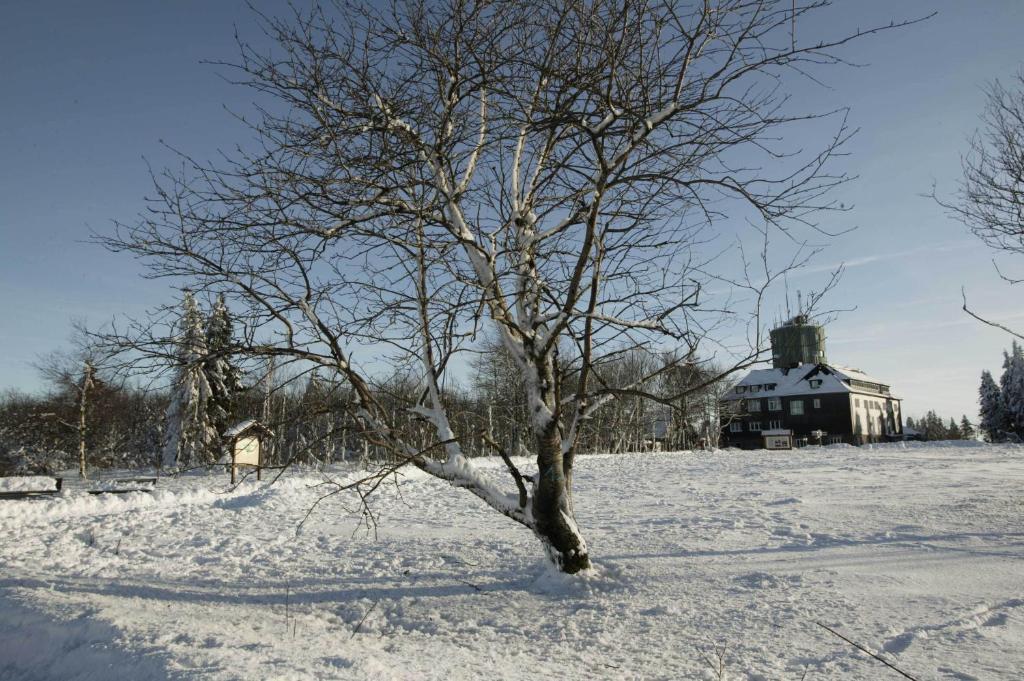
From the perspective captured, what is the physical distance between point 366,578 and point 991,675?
5164mm

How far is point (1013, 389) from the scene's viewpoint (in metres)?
49.9

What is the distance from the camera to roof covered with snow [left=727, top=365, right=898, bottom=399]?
56.1 metres

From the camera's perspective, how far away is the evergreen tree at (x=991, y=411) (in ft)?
169

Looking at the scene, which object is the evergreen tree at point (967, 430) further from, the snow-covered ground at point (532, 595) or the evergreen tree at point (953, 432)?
the snow-covered ground at point (532, 595)

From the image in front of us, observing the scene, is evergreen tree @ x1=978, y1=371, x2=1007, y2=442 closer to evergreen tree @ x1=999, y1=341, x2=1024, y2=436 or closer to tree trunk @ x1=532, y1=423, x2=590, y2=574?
evergreen tree @ x1=999, y1=341, x2=1024, y2=436

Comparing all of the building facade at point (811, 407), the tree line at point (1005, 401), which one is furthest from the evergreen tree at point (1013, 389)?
the building facade at point (811, 407)

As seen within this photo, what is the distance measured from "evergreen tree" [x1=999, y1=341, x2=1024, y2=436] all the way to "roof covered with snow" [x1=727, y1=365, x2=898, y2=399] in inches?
420

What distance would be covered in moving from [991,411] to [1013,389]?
4.33 m

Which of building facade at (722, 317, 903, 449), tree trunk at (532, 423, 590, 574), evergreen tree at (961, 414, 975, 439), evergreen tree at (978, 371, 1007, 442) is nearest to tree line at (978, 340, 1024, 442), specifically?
evergreen tree at (978, 371, 1007, 442)

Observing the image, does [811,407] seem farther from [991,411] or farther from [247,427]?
[247,427]

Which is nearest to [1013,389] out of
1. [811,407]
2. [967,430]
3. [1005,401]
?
[1005,401]

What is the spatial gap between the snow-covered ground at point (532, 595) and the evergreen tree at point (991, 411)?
52.8 meters

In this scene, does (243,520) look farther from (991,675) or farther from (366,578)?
(991,675)

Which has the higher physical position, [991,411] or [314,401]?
[314,401]
